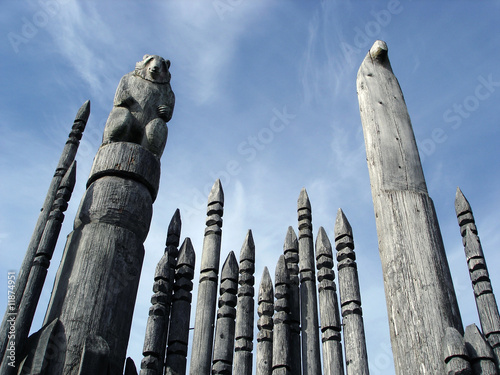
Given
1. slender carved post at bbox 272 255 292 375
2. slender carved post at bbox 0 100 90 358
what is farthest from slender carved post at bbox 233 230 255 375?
slender carved post at bbox 0 100 90 358

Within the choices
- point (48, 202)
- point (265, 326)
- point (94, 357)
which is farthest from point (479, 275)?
point (48, 202)

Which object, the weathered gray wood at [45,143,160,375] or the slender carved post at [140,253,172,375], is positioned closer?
the weathered gray wood at [45,143,160,375]

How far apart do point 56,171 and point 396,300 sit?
4486 mm

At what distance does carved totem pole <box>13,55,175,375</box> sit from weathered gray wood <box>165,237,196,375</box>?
2.99 ft

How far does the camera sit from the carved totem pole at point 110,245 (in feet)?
13.5

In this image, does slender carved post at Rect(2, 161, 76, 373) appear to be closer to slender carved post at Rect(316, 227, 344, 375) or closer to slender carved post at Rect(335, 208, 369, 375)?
slender carved post at Rect(316, 227, 344, 375)

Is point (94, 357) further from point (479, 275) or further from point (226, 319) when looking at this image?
point (479, 275)

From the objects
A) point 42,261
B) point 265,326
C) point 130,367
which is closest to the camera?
point 130,367

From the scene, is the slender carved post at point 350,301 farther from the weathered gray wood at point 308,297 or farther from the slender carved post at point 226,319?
the slender carved post at point 226,319

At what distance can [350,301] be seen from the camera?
5660 mm

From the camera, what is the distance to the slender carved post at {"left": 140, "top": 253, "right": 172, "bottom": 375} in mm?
5242

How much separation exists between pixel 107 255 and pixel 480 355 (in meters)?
3.17

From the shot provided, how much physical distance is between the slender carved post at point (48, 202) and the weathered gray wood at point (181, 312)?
1.59 m

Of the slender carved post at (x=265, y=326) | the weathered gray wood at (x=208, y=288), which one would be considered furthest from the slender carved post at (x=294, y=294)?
the weathered gray wood at (x=208, y=288)
